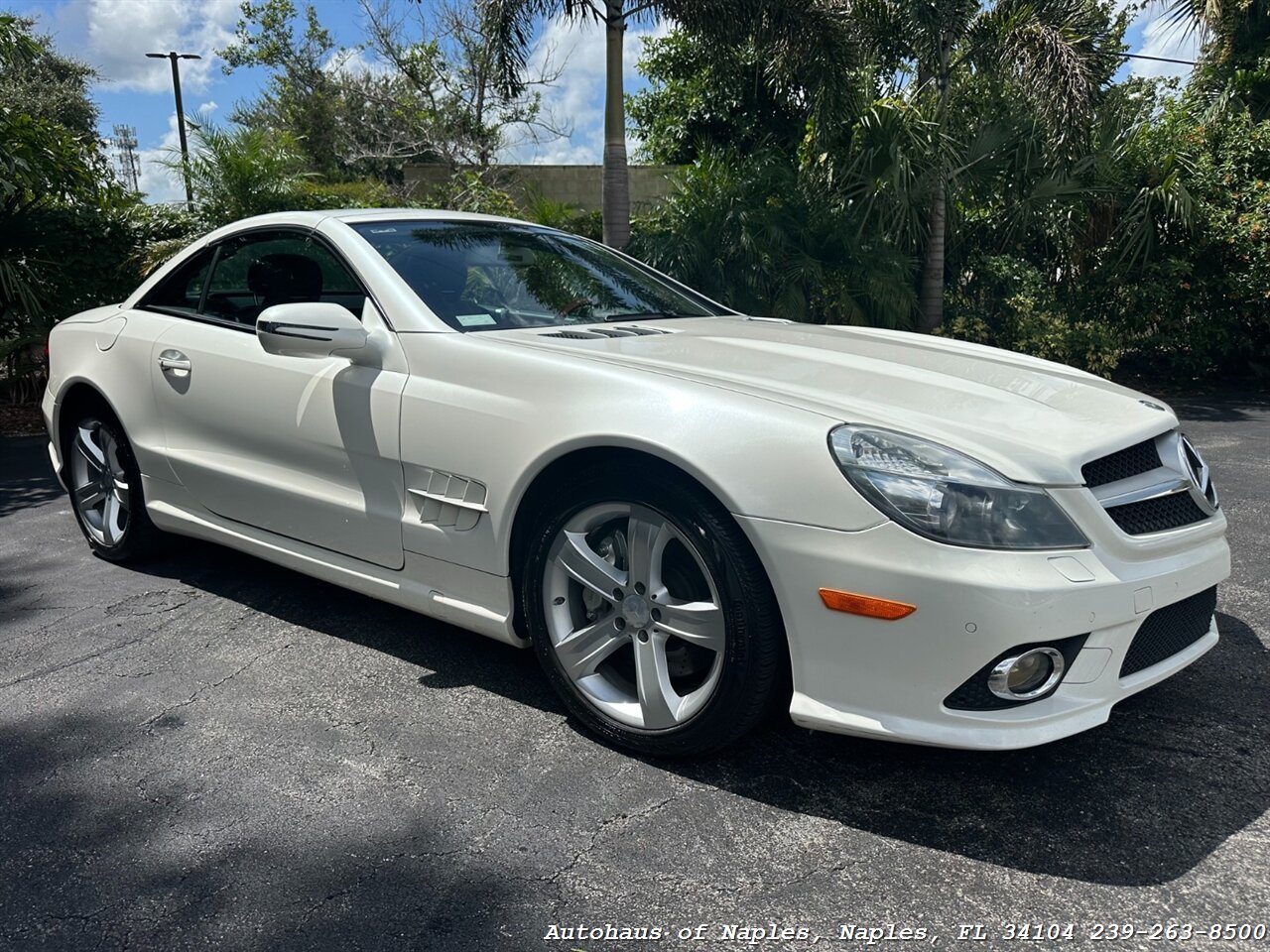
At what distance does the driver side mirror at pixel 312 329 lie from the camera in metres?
3.28

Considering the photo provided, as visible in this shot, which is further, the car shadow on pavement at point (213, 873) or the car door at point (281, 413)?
the car door at point (281, 413)

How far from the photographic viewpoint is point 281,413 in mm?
3617

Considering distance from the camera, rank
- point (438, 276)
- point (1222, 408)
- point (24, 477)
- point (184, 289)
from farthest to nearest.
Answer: point (1222, 408) < point (24, 477) < point (184, 289) < point (438, 276)

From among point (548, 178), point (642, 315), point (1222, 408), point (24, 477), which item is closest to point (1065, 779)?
point (642, 315)

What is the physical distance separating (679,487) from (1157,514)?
1239 millimetres

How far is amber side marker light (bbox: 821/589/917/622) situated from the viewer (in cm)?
240

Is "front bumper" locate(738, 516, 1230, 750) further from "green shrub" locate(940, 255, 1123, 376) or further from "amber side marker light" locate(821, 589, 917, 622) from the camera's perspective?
"green shrub" locate(940, 255, 1123, 376)

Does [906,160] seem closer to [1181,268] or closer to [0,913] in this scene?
[1181,268]

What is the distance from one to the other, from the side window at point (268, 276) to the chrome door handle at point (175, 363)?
0.69 ft

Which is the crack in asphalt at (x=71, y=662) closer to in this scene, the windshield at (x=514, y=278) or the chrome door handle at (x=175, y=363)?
the chrome door handle at (x=175, y=363)

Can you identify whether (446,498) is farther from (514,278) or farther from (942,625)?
(942,625)

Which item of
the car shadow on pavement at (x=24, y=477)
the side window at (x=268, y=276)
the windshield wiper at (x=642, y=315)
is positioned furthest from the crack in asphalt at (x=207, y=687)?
the car shadow on pavement at (x=24, y=477)

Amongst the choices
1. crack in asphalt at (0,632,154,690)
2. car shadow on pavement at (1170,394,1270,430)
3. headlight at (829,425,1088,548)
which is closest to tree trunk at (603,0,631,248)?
car shadow on pavement at (1170,394,1270,430)

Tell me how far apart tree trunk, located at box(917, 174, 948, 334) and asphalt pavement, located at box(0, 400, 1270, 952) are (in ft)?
26.7
